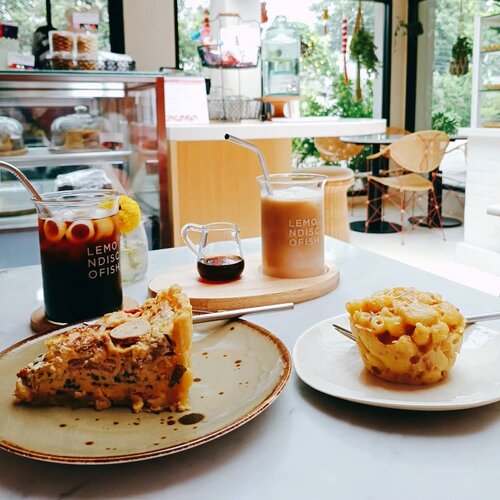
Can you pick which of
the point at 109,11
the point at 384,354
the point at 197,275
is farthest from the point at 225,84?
the point at 384,354

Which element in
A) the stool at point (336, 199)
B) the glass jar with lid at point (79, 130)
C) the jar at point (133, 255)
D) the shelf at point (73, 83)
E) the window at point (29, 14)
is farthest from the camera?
the window at point (29, 14)

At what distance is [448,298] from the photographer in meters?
1.03

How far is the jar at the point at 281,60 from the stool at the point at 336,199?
0.68 meters

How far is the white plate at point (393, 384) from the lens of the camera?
2.04 feet

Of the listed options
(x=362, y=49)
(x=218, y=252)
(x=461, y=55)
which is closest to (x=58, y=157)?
(x=218, y=252)

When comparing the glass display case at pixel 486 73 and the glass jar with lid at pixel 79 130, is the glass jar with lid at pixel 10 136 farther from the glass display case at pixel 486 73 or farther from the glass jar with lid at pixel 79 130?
the glass display case at pixel 486 73

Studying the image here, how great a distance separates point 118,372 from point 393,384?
30 cm

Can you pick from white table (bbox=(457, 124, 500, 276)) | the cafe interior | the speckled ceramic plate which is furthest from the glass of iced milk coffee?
white table (bbox=(457, 124, 500, 276))

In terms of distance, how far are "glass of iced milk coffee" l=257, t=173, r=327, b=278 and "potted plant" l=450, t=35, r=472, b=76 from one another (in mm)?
5670

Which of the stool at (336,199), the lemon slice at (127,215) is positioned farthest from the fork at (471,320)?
the stool at (336,199)

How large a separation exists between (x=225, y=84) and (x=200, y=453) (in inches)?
204

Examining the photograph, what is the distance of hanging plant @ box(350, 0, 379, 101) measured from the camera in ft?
20.7

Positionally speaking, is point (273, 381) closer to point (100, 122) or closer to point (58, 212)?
point (58, 212)

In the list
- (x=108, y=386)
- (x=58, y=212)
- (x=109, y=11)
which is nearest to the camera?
(x=108, y=386)
